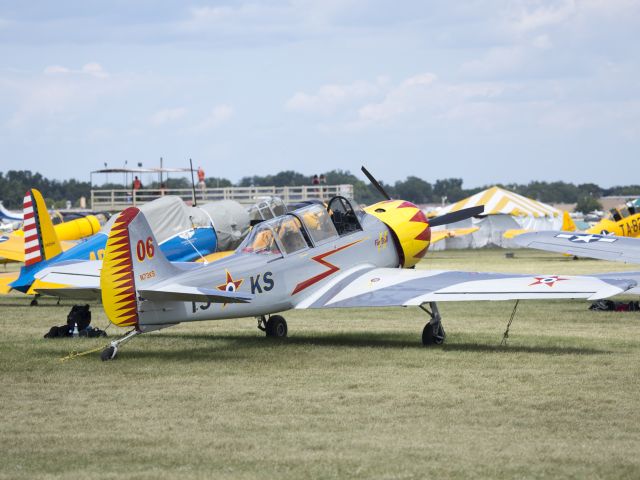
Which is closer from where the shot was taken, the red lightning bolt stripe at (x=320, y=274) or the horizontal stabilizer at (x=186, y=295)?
the horizontal stabilizer at (x=186, y=295)

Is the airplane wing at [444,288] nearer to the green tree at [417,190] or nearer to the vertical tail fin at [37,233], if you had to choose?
the vertical tail fin at [37,233]

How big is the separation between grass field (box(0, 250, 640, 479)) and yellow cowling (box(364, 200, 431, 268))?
1062mm

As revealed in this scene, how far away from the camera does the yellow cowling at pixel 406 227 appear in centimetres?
1320

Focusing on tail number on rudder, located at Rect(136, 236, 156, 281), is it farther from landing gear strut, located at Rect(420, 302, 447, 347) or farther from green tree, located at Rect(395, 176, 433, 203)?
green tree, located at Rect(395, 176, 433, 203)

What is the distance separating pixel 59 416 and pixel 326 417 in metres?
1.89

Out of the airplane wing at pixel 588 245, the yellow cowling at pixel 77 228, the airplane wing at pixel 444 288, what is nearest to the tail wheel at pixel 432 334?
the airplane wing at pixel 444 288

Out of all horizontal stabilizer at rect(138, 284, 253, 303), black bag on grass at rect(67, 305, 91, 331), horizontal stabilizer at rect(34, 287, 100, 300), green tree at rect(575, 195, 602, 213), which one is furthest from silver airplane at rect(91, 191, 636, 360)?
green tree at rect(575, 195, 602, 213)

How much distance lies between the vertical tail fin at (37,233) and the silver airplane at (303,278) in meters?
5.63

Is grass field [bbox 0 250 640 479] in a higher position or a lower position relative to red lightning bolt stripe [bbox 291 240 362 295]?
lower

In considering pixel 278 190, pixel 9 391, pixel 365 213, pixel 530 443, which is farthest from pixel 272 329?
pixel 278 190

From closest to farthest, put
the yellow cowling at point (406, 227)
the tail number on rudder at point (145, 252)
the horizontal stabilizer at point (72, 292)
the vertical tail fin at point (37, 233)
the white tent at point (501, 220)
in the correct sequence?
the tail number on rudder at point (145, 252)
the horizontal stabilizer at point (72, 292)
the yellow cowling at point (406, 227)
the vertical tail fin at point (37, 233)
the white tent at point (501, 220)

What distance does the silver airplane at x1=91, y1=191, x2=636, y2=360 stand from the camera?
32.4 feet

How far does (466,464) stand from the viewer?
19.0ft

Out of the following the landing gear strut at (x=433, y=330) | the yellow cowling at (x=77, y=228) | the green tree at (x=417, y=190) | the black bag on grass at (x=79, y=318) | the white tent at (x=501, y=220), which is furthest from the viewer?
the green tree at (x=417, y=190)
